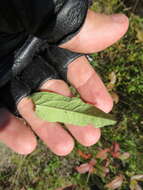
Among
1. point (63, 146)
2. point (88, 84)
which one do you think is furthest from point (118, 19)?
point (63, 146)

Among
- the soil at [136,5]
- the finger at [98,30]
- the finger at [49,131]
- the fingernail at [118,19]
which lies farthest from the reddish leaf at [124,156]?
the soil at [136,5]

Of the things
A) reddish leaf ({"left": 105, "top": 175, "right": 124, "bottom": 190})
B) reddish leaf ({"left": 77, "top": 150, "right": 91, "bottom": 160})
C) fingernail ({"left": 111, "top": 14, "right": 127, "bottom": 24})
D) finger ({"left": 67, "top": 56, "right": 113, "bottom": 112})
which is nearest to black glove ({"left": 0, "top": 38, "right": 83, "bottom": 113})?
finger ({"left": 67, "top": 56, "right": 113, "bottom": 112})

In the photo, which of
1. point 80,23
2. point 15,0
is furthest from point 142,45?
point 15,0

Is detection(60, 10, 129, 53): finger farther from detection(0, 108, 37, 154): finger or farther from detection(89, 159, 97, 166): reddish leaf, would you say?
detection(89, 159, 97, 166): reddish leaf

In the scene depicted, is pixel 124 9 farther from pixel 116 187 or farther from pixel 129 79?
pixel 116 187

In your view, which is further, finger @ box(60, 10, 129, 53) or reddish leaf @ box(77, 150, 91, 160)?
reddish leaf @ box(77, 150, 91, 160)

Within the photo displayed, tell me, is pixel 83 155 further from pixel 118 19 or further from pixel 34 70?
pixel 118 19

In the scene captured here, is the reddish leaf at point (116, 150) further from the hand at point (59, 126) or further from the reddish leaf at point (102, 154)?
the hand at point (59, 126)
